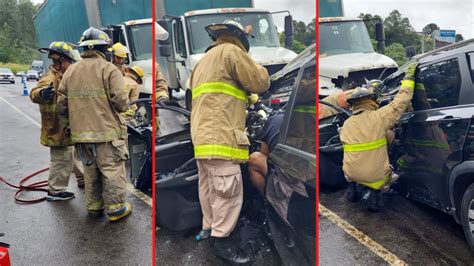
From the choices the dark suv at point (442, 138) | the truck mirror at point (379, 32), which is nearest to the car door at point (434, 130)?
the dark suv at point (442, 138)

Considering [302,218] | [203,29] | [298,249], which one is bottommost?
[298,249]

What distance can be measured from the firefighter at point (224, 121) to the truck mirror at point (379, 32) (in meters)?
6.47

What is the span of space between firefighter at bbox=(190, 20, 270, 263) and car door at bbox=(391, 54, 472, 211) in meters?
2.27

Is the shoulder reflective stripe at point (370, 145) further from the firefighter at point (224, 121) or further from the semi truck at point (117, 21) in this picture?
the semi truck at point (117, 21)

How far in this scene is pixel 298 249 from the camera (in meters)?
1.64

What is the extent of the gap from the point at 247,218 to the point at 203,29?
2.54 ft

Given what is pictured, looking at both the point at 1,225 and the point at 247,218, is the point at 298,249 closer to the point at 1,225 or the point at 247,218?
the point at 247,218

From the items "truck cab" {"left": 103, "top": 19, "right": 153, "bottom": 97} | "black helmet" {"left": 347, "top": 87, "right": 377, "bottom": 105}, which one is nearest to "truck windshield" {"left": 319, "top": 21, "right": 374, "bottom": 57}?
"black helmet" {"left": 347, "top": 87, "right": 377, "bottom": 105}

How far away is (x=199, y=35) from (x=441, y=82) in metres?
2.63

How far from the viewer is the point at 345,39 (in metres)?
6.86

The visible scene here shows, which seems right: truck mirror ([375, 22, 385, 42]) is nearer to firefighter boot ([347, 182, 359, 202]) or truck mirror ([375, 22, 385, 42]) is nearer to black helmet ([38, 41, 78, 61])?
firefighter boot ([347, 182, 359, 202])

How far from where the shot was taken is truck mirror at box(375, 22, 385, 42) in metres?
7.32

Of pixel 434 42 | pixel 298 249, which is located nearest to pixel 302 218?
pixel 298 249

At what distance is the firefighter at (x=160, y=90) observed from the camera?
160cm
